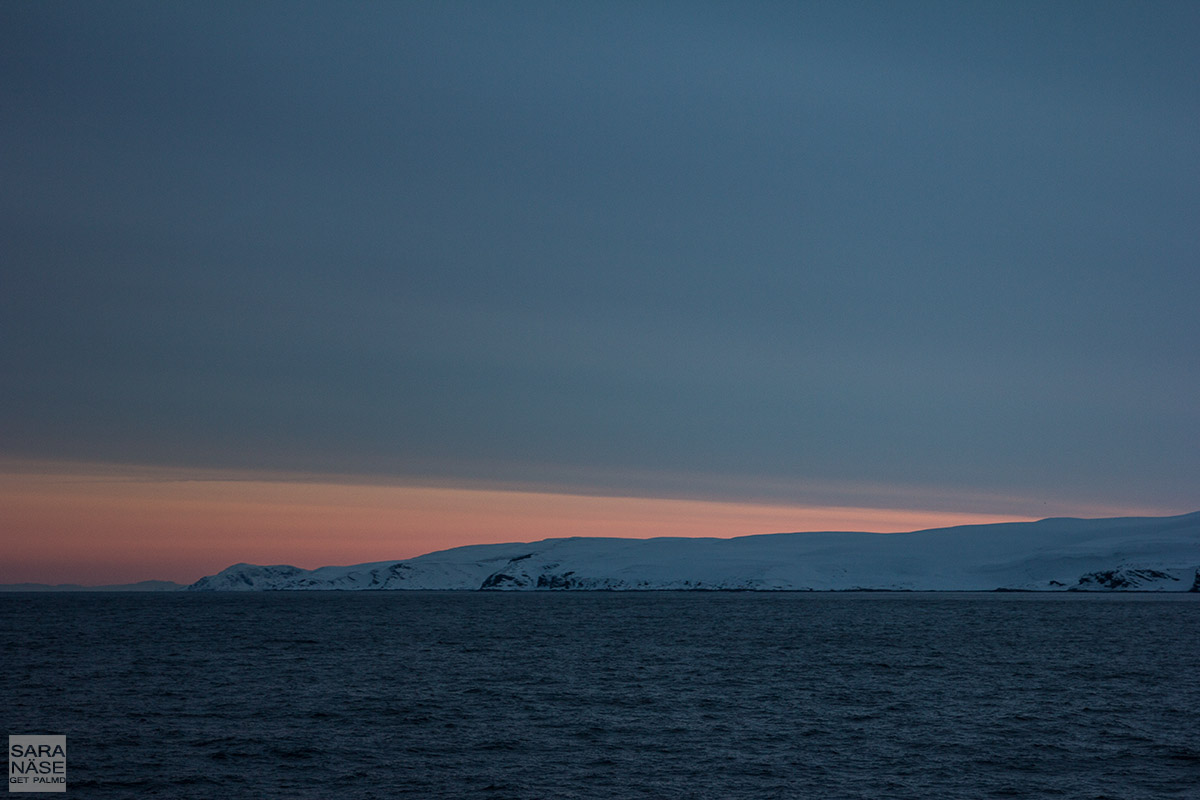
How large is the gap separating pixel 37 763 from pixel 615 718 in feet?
62.8

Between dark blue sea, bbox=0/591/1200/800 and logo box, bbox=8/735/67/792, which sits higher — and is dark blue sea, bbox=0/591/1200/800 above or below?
below

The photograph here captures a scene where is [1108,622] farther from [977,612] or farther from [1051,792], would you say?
[1051,792]

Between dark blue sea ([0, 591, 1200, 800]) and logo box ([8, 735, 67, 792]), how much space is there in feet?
1.97

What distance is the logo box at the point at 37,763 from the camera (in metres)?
25.6

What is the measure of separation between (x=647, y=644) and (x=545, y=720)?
36.3 metres

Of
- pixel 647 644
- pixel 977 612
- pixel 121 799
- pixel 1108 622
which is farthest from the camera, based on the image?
pixel 977 612

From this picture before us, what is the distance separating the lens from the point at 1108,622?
333ft

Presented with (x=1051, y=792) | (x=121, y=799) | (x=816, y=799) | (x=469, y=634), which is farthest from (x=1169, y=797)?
(x=469, y=634)

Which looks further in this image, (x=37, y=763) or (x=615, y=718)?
(x=615, y=718)

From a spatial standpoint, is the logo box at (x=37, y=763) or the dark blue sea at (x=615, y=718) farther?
the dark blue sea at (x=615, y=718)

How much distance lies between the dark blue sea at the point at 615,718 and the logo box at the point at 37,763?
0.60 m

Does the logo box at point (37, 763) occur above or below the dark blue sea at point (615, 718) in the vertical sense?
above

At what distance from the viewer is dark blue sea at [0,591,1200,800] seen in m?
26.8

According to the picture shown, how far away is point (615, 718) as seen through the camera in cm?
3697
